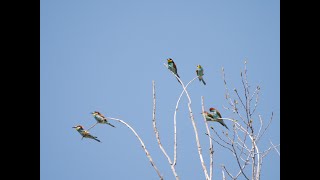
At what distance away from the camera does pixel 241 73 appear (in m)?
3.48

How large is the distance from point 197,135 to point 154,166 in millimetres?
482
